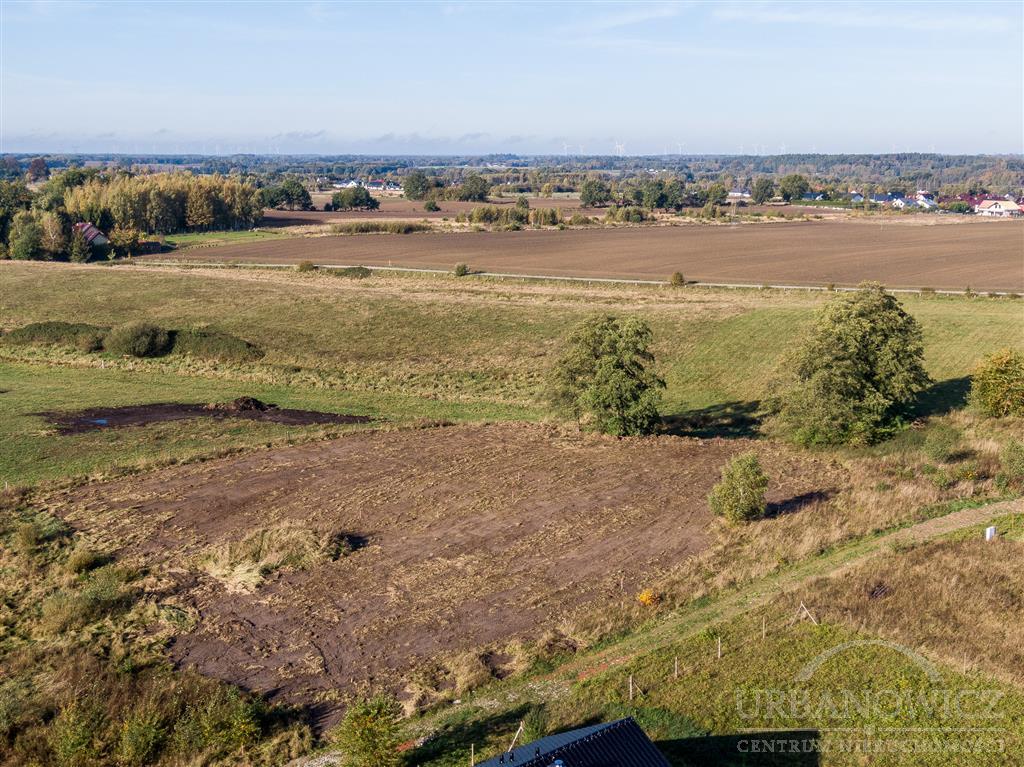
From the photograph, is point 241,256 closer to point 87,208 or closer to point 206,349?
point 87,208

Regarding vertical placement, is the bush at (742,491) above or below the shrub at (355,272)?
below

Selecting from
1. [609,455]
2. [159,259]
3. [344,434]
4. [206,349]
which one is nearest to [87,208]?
[159,259]

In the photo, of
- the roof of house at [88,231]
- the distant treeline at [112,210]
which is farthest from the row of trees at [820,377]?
the roof of house at [88,231]

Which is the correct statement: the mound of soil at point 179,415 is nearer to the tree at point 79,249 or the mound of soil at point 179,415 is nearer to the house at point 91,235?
the tree at point 79,249

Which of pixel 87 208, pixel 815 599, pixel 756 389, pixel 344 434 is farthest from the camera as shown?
pixel 87 208

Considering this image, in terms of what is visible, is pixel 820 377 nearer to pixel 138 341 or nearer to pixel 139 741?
pixel 139 741

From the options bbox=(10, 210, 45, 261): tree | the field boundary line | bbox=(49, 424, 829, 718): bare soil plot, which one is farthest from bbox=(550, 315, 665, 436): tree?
bbox=(10, 210, 45, 261): tree
